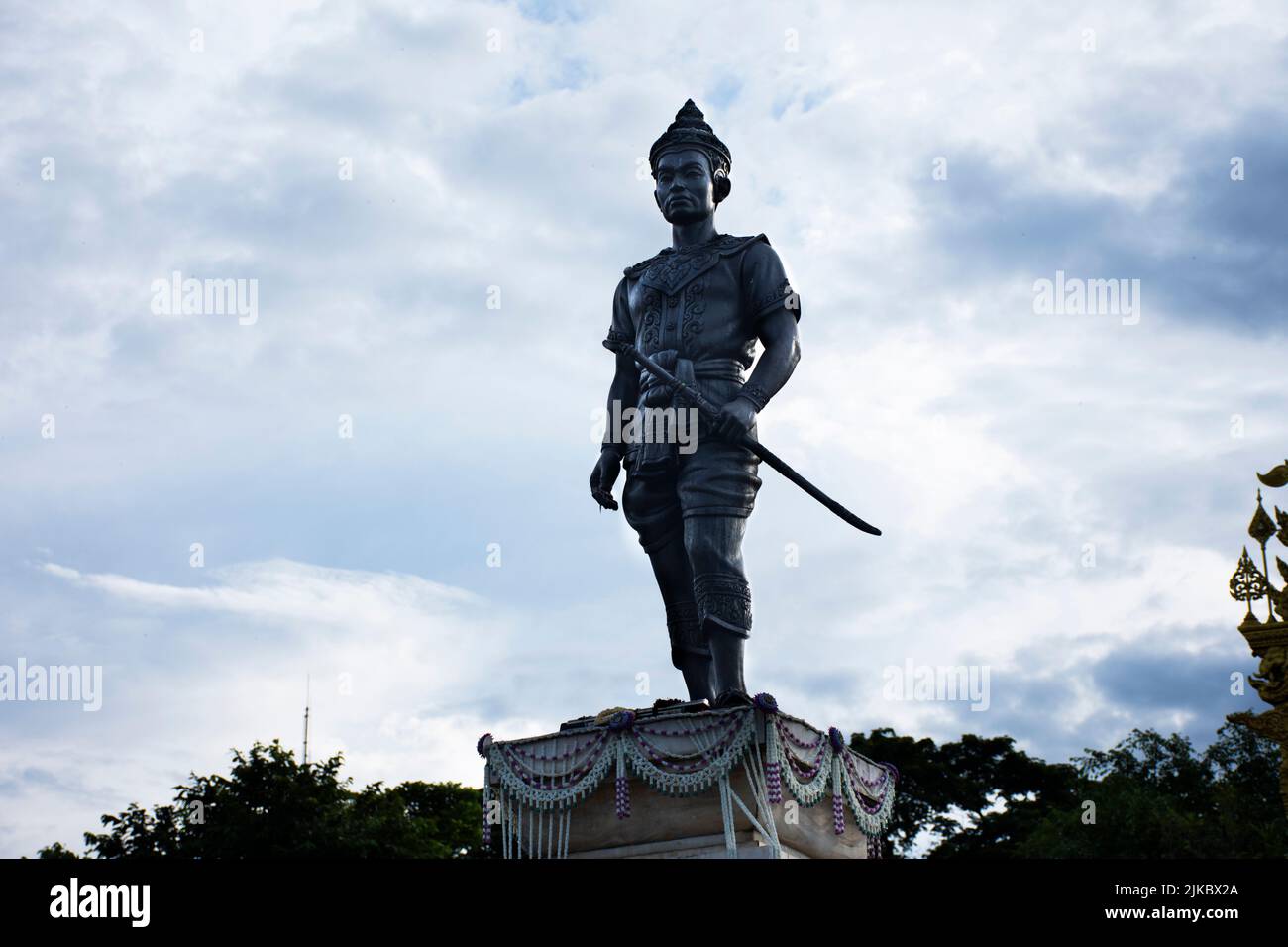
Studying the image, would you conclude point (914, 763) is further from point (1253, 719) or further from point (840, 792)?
point (840, 792)

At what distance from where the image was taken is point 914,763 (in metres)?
42.1

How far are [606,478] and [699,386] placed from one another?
1078mm

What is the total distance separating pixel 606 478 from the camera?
39.2ft

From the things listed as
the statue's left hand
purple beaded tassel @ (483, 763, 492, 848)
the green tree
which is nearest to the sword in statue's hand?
the statue's left hand

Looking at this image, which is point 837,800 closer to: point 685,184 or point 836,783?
point 836,783

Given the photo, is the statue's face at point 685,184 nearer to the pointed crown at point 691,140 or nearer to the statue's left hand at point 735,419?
the pointed crown at point 691,140

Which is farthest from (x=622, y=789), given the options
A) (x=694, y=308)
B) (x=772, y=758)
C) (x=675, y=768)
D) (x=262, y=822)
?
(x=262, y=822)

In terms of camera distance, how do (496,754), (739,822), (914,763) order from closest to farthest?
(739,822) < (496,754) < (914,763)

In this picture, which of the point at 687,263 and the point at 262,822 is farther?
the point at 262,822
